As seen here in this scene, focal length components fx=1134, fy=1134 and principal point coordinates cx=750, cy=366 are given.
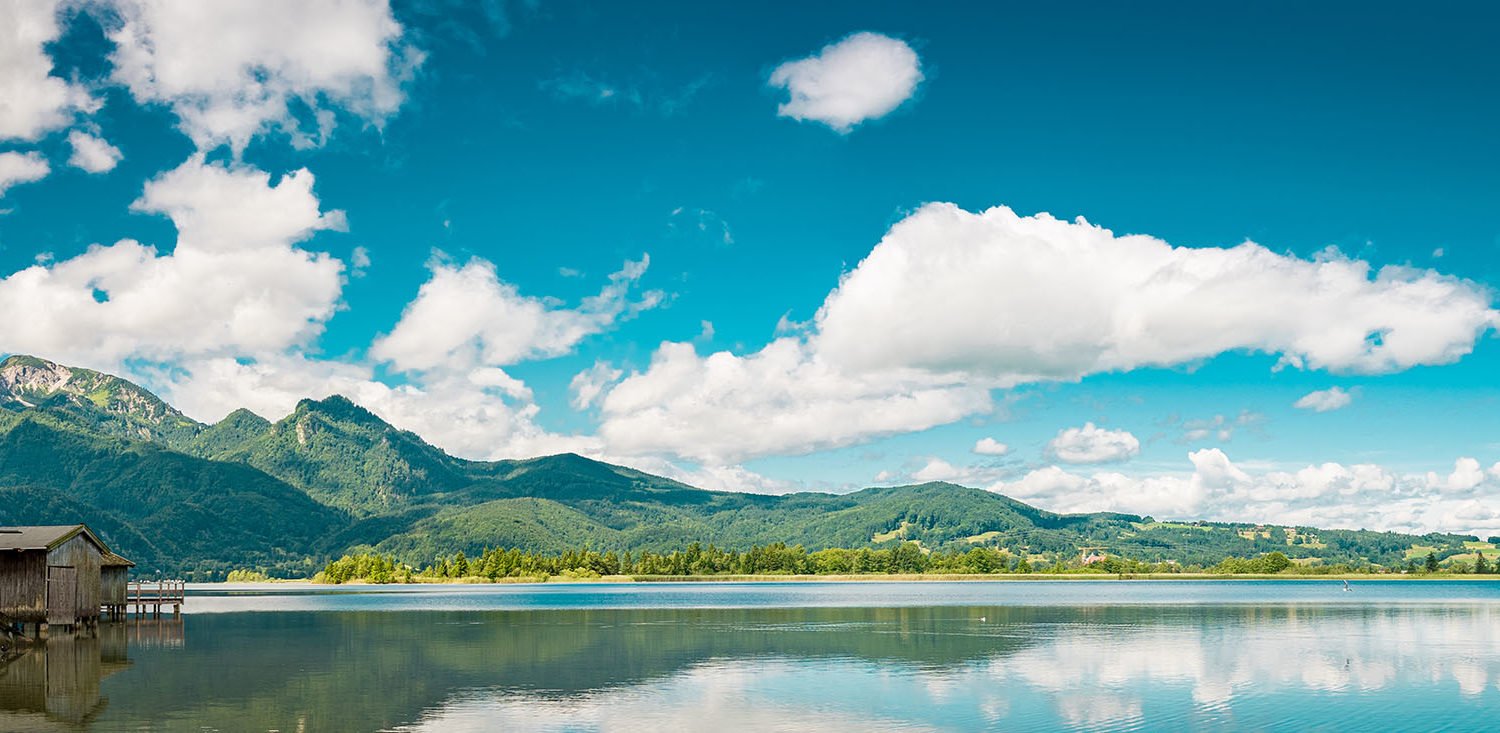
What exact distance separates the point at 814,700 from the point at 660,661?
56.5 ft

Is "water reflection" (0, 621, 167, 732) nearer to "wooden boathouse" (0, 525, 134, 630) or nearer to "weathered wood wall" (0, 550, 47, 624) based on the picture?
"wooden boathouse" (0, 525, 134, 630)

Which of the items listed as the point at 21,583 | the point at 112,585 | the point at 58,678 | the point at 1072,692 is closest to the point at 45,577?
the point at 21,583

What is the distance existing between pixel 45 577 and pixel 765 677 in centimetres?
5239

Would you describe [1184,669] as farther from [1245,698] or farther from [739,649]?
[739,649]

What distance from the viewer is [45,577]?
73.9 meters

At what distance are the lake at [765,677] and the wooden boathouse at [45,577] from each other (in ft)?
9.42

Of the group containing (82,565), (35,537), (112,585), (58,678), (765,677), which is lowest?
(765,677)

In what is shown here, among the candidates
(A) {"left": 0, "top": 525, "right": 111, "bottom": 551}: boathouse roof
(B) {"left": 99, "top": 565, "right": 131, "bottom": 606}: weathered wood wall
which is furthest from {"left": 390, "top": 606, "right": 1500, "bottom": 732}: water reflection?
(B) {"left": 99, "top": 565, "right": 131, "bottom": 606}: weathered wood wall

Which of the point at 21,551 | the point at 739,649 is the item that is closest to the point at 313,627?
the point at 21,551

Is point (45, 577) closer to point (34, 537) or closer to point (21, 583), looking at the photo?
point (21, 583)

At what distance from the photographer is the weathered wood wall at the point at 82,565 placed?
7662cm

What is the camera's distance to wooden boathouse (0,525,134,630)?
73312 millimetres

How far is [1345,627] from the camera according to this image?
280ft

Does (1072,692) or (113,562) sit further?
(113,562)
